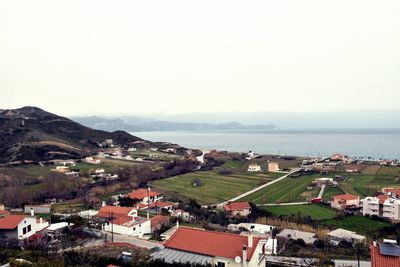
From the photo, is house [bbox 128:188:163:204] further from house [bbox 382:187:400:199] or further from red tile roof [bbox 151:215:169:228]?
house [bbox 382:187:400:199]

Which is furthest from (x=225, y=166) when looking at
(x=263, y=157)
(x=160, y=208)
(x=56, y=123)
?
(x=56, y=123)

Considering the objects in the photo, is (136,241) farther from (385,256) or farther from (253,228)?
(385,256)

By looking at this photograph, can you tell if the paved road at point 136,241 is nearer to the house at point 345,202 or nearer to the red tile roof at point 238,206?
the red tile roof at point 238,206

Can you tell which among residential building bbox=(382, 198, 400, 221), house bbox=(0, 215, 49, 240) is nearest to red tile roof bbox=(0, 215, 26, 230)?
house bbox=(0, 215, 49, 240)

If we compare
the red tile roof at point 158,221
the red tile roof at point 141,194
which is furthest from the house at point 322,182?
the red tile roof at point 158,221

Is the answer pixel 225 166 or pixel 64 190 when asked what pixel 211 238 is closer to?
pixel 64 190

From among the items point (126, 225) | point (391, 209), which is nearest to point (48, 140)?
point (126, 225)
